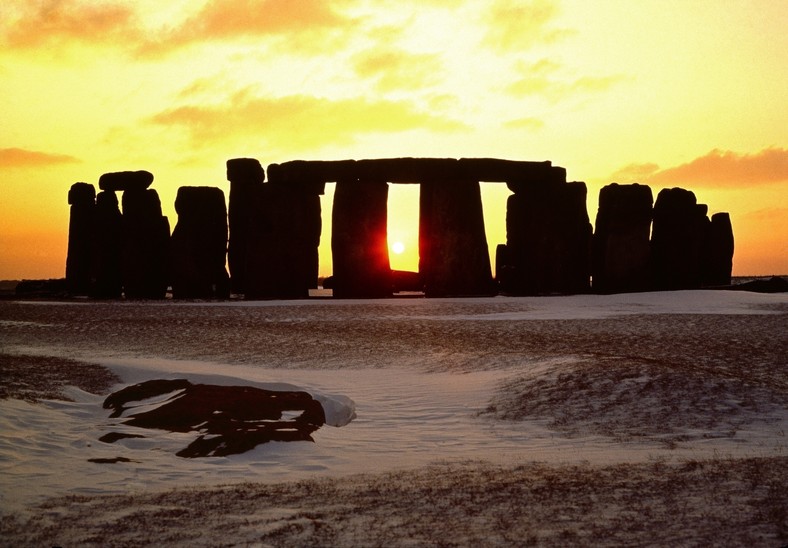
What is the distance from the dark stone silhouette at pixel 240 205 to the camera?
24.7 metres

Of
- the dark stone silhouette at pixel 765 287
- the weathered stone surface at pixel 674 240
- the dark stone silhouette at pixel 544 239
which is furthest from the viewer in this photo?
the weathered stone surface at pixel 674 240

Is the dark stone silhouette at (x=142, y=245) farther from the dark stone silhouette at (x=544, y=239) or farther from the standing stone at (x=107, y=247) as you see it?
the dark stone silhouette at (x=544, y=239)

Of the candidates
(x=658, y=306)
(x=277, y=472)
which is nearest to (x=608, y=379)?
(x=277, y=472)

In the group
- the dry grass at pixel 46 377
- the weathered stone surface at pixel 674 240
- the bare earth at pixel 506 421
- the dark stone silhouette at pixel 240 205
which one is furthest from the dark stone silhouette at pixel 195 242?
the dry grass at pixel 46 377

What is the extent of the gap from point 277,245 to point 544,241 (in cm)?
659

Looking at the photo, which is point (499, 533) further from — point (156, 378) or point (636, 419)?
point (156, 378)

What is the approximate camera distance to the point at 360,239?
22.6 m

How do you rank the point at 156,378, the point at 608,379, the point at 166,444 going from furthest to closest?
1. the point at 156,378
2. the point at 608,379
3. the point at 166,444

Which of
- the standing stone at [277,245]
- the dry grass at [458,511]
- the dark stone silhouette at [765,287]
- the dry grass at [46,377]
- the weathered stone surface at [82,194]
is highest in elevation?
the weathered stone surface at [82,194]

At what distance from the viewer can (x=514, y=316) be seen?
16469 mm

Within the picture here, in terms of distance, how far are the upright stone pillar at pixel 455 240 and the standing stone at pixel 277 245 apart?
121 inches

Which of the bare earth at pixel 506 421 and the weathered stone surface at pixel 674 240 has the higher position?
the weathered stone surface at pixel 674 240

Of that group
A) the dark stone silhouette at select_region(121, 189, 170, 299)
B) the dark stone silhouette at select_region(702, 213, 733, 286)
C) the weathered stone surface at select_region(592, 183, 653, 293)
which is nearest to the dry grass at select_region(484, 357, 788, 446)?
the weathered stone surface at select_region(592, 183, 653, 293)

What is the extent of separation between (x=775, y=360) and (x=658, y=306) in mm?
8239
